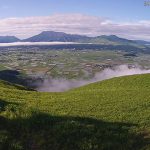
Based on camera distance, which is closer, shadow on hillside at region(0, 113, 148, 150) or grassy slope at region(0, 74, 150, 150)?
shadow on hillside at region(0, 113, 148, 150)

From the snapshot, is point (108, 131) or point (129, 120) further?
point (129, 120)

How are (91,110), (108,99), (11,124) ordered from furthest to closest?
(108,99) < (91,110) < (11,124)

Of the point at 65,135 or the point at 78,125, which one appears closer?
the point at 65,135

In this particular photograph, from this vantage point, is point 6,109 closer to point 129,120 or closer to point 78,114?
point 78,114

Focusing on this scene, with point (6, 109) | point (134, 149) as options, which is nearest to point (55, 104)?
point (6, 109)

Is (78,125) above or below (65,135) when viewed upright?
above

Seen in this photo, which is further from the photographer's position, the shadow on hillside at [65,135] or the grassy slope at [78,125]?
the grassy slope at [78,125]

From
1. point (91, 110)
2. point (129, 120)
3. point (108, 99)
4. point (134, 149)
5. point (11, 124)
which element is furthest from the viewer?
point (108, 99)
